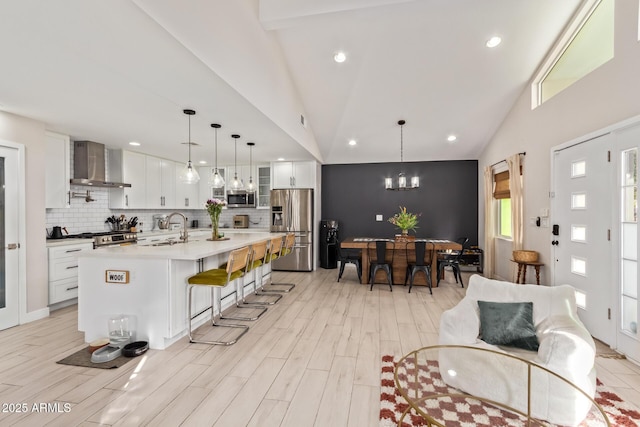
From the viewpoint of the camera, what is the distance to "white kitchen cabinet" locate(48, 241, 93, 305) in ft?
12.9

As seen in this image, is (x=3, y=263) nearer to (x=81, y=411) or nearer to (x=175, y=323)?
(x=175, y=323)

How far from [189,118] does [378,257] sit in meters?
3.47

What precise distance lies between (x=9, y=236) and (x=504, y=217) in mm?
7491

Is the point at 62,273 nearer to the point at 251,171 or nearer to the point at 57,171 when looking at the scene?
the point at 57,171

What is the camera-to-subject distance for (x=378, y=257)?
5.07 meters

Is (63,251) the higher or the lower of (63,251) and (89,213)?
the lower

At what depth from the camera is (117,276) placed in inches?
116

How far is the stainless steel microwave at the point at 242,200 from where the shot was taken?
6.77 metres

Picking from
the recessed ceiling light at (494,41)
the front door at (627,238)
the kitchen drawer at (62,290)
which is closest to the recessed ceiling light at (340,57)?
the recessed ceiling light at (494,41)

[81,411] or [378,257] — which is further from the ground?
[378,257]

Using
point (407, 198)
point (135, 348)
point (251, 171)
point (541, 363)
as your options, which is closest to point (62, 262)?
point (135, 348)

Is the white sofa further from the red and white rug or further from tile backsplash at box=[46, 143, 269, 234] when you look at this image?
tile backsplash at box=[46, 143, 269, 234]

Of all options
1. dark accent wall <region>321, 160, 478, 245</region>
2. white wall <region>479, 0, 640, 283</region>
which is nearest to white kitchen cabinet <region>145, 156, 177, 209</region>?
dark accent wall <region>321, 160, 478, 245</region>

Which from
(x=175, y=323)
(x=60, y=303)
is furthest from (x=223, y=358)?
(x=60, y=303)
